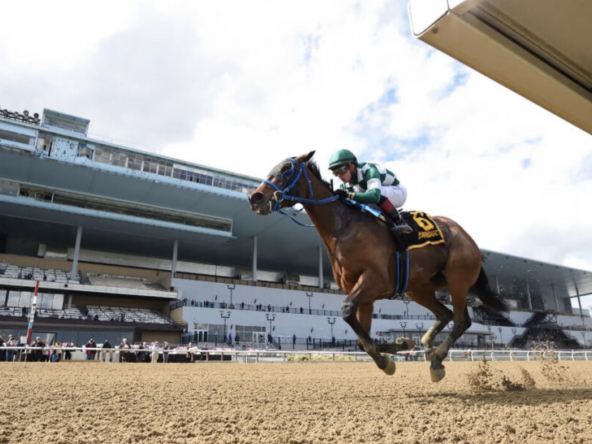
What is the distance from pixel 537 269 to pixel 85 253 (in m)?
52.5

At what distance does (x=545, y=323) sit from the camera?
54312mm

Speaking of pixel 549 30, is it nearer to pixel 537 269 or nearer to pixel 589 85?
pixel 589 85

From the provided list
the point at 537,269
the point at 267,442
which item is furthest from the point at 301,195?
the point at 537,269

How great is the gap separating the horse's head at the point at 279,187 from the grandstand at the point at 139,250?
22259 mm

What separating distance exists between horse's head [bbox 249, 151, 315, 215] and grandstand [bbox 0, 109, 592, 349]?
22.3 meters

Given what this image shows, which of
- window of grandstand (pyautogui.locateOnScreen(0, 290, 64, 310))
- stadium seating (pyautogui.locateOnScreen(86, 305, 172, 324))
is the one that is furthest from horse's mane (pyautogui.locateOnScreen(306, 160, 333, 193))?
window of grandstand (pyautogui.locateOnScreen(0, 290, 64, 310))

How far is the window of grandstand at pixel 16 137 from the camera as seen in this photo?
28781mm

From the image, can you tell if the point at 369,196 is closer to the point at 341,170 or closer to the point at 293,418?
the point at 341,170

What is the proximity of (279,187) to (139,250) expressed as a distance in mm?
42151

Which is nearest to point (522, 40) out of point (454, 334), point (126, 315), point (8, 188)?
point (454, 334)

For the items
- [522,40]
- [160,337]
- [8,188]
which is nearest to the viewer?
[522,40]

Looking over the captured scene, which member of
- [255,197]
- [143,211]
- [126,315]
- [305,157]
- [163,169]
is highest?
[163,169]

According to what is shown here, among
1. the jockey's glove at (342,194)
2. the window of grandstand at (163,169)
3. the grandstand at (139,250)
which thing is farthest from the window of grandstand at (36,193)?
the jockey's glove at (342,194)

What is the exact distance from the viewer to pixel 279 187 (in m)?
5.00
